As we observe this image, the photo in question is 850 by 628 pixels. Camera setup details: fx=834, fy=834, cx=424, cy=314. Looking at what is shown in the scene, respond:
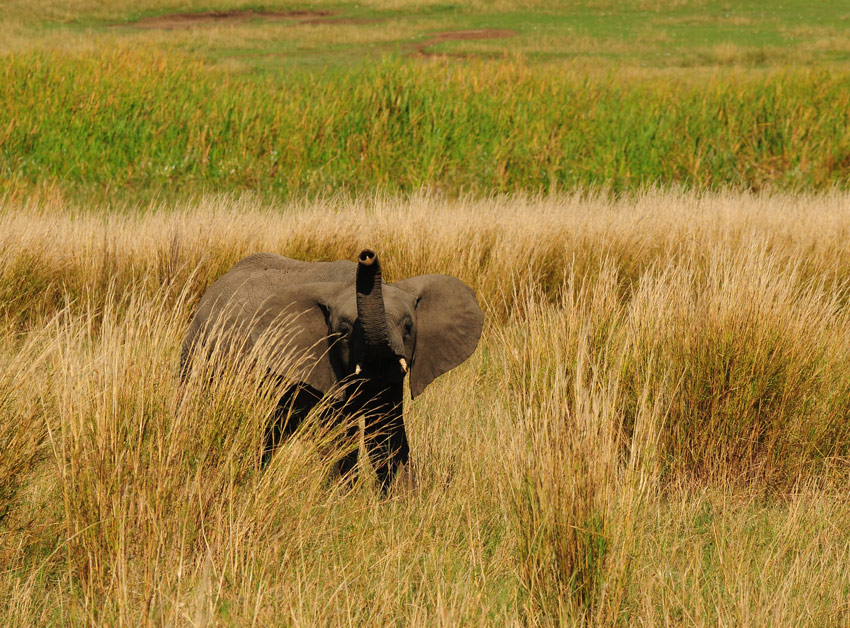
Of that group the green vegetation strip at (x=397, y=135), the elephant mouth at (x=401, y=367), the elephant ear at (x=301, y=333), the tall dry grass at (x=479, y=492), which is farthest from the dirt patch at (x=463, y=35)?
the elephant mouth at (x=401, y=367)

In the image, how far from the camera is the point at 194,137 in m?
12.4

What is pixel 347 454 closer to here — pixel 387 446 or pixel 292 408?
pixel 387 446

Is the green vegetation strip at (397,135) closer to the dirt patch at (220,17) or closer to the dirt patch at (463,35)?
the dirt patch at (463,35)

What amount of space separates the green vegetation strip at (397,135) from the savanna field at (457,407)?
7cm

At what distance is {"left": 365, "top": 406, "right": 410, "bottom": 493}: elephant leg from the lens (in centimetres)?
385

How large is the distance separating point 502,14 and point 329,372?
4338 cm

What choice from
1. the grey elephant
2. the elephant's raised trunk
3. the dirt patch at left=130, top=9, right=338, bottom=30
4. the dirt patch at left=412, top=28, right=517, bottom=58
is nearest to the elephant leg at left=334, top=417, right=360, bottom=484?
the grey elephant

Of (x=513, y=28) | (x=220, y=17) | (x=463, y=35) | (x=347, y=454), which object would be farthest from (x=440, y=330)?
(x=220, y=17)

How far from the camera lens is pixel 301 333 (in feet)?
12.7

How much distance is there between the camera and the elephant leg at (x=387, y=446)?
3846mm

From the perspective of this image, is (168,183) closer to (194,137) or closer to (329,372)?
(194,137)

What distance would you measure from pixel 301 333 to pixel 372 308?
707mm

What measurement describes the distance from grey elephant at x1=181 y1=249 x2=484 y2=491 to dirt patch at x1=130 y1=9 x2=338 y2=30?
36.1 meters

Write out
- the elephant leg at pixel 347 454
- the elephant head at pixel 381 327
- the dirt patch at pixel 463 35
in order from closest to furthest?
1. the elephant head at pixel 381 327
2. the elephant leg at pixel 347 454
3. the dirt patch at pixel 463 35
